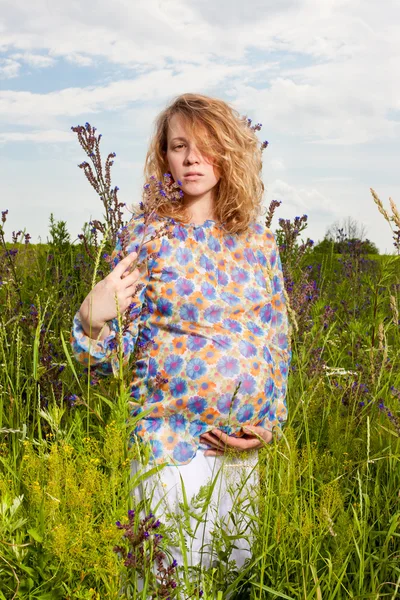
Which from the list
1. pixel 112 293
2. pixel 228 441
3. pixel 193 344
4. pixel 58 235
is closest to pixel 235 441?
pixel 228 441

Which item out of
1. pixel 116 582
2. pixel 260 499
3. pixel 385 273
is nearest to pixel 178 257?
pixel 385 273

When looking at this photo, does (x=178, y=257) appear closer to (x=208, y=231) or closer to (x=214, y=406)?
(x=208, y=231)

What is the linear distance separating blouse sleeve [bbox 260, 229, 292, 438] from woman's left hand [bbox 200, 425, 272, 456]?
11 centimetres

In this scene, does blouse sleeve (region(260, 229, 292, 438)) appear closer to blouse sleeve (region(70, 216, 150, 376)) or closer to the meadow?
the meadow

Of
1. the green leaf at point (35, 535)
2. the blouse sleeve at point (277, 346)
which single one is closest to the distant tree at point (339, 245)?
the blouse sleeve at point (277, 346)

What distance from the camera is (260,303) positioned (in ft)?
8.45

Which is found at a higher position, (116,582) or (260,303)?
(260,303)

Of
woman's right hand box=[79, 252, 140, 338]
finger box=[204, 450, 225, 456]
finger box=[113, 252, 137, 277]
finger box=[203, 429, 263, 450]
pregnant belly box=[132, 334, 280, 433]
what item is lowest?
finger box=[204, 450, 225, 456]

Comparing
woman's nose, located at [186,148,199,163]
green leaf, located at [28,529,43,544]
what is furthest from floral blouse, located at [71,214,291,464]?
green leaf, located at [28,529,43,544]

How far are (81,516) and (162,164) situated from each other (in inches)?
60.6

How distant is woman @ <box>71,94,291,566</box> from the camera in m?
2.24

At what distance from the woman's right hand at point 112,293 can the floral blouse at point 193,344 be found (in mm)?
72

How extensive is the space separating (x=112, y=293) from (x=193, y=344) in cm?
38

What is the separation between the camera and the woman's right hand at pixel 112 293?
2.09 m
